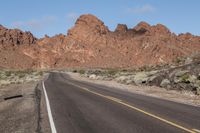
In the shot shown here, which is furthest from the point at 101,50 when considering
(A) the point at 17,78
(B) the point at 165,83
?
(B) the point at 165,83

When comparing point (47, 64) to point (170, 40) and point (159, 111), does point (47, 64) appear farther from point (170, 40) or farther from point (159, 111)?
point (159, 111)

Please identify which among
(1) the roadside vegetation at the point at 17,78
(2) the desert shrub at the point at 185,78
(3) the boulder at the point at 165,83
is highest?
(2) the desert shrub at the point at 185,78

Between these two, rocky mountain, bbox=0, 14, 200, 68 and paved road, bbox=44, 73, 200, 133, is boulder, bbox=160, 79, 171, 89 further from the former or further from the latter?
rocky mountain, bbox=0, 14, 200, 68

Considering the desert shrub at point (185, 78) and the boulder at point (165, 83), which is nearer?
the desert shrub at point (185, 78)

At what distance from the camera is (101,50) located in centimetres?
17712

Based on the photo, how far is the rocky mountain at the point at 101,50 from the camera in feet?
551

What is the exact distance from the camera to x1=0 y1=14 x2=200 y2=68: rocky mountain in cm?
16788

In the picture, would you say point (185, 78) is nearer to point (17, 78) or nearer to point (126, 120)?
point (126, 120)

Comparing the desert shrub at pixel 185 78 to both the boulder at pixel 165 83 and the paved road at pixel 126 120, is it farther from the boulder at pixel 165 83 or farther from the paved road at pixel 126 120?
the paved road at pixel 126 120

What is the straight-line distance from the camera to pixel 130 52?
570 feet

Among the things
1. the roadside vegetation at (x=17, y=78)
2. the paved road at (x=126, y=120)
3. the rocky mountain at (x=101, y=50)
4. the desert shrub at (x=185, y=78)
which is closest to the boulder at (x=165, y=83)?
the desert shrub at (x=185, y=78)

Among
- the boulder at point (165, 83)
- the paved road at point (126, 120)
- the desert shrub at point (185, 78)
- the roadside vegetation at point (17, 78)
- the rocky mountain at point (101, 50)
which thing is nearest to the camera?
the paved road at point (126, 120)

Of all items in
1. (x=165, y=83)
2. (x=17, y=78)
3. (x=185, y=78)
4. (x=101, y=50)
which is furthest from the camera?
(x=101, y=50)

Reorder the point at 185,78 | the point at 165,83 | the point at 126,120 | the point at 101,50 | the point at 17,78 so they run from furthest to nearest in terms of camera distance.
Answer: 1. the point at 101,50
2. the point at 17,78
3. the point at 165,83
4. the point at 185,78
5. the point at 126,120
